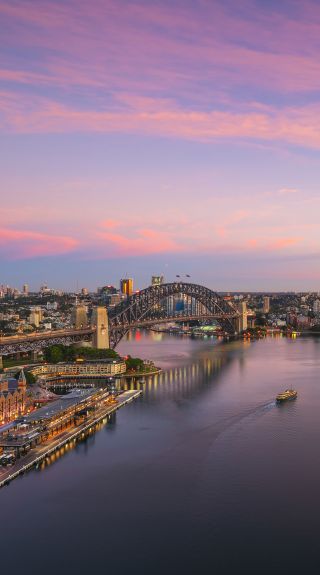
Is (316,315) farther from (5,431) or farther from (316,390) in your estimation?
(5,431)

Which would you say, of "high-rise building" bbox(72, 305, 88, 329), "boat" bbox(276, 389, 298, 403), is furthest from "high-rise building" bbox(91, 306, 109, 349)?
"boat" bbox(276, 389, 298, 403)

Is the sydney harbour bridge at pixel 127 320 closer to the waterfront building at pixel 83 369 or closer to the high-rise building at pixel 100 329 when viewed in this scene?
the high-rise building at pixel 100 329

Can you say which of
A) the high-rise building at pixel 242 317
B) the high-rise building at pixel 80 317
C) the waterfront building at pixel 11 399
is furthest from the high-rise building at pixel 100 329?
the high-rise building at pixel 242 317

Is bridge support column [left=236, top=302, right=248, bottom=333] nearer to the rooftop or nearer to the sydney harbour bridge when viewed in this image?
the sydney harbour bridge

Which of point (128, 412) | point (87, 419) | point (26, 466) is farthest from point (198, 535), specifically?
point (128, 412)

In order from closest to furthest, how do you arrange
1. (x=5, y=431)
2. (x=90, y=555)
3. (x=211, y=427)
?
(x=90, y=555) < (x=5, y=431) < (x=211, y=427)

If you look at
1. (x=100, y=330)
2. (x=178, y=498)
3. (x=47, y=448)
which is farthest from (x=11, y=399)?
(x=100, y=330)

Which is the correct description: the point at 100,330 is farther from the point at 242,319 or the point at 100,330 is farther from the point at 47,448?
the point at 242,319
